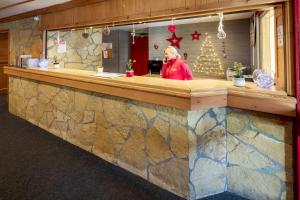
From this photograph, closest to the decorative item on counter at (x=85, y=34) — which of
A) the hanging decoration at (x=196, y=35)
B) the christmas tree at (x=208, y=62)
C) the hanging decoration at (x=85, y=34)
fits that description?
the hanging decoration at (x=85, y=34)

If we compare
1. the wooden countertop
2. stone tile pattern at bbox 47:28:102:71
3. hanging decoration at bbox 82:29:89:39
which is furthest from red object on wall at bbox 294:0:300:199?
stone tile pattern at bbox 47:28:102:71

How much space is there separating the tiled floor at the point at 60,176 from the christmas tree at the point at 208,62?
384 centimetres

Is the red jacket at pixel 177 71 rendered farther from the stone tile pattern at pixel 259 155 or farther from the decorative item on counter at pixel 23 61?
the decorative item on counter at pixel 23 61

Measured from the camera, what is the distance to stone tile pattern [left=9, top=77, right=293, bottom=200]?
2309 millimetres

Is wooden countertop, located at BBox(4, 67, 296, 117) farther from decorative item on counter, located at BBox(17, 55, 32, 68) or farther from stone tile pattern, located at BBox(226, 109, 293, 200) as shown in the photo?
decorative item on counter, located at BBox(17, 55, 32, 68)

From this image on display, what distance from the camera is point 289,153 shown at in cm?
222

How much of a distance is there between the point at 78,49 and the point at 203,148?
4.36m

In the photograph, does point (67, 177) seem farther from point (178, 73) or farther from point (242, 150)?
point (178, 73)

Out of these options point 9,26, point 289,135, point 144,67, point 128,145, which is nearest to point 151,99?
point 128,145

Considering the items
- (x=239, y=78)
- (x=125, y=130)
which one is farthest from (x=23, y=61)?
(x=239, y=78)

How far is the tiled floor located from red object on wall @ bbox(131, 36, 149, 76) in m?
4.14

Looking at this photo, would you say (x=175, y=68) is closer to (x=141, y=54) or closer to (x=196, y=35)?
(x=196, y=35)

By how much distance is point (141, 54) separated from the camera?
25.7 feet

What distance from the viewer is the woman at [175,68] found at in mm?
3971
